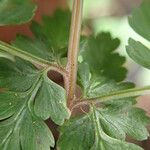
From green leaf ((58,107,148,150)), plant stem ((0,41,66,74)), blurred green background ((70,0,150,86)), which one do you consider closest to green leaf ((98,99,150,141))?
green leaf ((58,107,148,150))

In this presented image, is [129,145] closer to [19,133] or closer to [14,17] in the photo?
[19,133]

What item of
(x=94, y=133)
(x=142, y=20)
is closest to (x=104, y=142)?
(x=94, y=133)

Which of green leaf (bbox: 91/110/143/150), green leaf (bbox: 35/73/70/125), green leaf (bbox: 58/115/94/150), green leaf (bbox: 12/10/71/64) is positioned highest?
green leaf (bbox: 12/10/71/64)

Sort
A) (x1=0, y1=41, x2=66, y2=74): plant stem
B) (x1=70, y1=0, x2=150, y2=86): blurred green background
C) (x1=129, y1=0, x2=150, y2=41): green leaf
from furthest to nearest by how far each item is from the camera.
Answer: (x1=70, y1=0, x2=150, y2=86): blurred green background → (x1=129, y1=0, x2=150, y2=41): green leaf → (x1=0, y1=41, x2=66, y2=74): plant stem

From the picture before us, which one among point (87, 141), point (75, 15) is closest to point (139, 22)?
point (75, 15)

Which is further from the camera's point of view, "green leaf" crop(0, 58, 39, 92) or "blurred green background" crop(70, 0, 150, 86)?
"blurred green background" crop(70, 0, 150, 86)

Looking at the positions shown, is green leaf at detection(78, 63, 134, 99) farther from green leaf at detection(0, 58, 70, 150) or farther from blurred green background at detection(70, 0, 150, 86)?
blurred green background at detection(70, 0, 150, 86)
